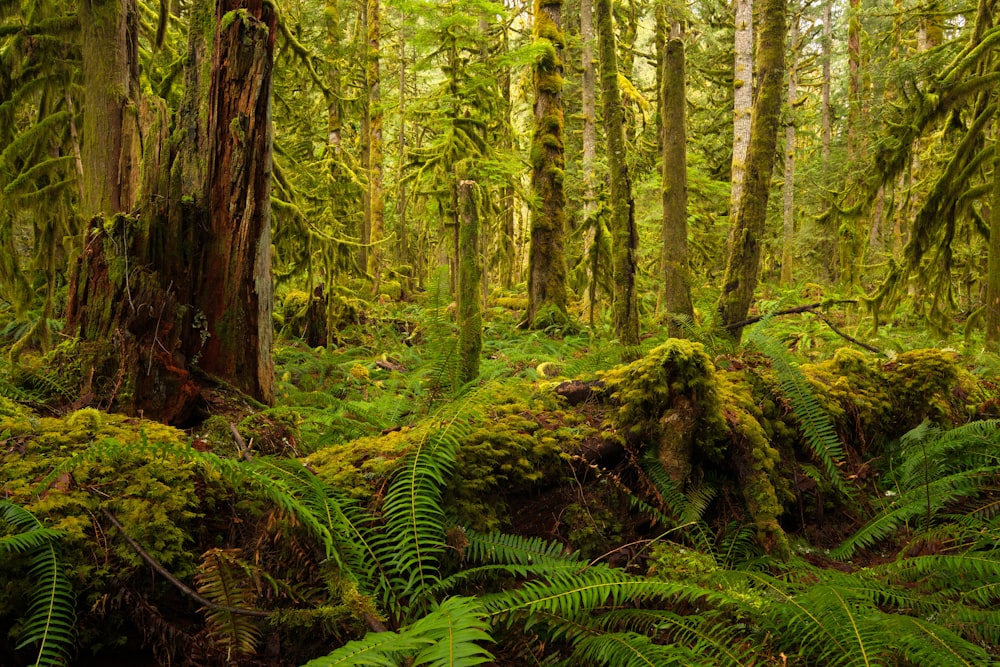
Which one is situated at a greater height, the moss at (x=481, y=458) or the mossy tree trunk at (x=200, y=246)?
the mossy tree trunk at (x=200, y=246)

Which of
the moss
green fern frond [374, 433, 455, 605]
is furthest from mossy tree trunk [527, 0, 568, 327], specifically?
green fern frond [374, 433, 455, 605]

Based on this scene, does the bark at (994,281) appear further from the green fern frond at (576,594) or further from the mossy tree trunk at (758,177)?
the green fern frond at (576,594)

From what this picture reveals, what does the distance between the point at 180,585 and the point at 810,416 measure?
3405mm

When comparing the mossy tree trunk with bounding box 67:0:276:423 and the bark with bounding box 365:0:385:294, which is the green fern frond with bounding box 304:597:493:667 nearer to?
the mossy tree trunk with bounding box 67:0:276:423

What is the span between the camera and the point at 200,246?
149 inches

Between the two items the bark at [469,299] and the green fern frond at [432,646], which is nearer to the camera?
the green fern frond at [432,646]

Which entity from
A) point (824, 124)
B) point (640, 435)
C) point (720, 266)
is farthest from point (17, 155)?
point (824, 124)

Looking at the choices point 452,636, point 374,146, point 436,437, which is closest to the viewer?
point 452,636

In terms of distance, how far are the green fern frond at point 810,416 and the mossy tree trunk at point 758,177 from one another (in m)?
1.28

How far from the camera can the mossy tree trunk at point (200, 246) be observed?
11.1 ft

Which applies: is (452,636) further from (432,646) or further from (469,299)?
(469,299)

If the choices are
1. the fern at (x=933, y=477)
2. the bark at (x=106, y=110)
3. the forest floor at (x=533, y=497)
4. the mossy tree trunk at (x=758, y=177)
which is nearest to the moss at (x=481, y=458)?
the forest floor at (x=533, y=497)

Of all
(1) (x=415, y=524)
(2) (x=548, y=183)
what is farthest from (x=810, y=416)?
(2) (x=548, y=183)

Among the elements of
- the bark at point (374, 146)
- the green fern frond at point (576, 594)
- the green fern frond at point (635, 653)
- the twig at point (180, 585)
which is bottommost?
the green fern frond at point (635, 653)
